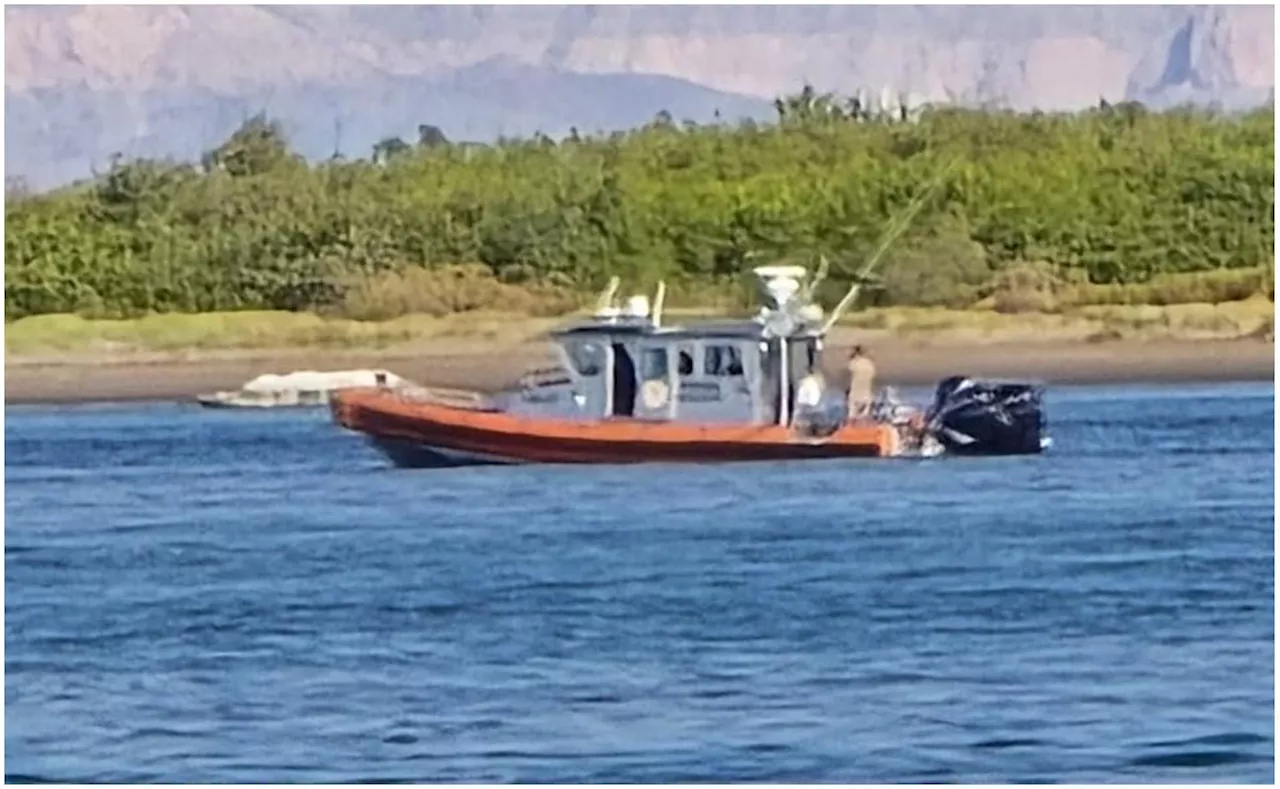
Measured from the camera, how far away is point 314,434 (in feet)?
21.1

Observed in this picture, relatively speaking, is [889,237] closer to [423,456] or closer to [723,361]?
[723,361]

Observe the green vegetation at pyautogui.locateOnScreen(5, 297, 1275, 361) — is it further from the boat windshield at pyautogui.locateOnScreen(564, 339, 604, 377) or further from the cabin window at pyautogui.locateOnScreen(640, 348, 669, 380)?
the cabin window at pyautogui.locateOnScreen(640, 348, 669, 380)

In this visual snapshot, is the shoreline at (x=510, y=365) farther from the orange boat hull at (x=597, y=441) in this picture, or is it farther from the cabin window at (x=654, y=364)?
the cabin window at (x=654, y=364)

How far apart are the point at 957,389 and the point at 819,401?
1.11 feet

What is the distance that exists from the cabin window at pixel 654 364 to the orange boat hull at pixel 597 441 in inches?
5.0

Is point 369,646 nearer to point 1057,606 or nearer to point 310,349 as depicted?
point 310,349

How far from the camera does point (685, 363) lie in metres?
6.68

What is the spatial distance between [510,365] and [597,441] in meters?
0.30

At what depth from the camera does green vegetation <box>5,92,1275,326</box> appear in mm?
6402

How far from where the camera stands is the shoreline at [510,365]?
6.41 meters

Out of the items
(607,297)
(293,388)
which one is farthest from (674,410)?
(293,388)

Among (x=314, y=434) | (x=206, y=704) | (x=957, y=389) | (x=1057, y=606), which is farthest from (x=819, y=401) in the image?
(x=206, y=704)

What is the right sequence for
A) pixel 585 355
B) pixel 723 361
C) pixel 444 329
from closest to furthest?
1. pixel 444 329
2. pixel 585 355
3. pixel 723 361

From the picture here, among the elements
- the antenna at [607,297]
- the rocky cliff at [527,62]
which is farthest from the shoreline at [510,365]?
the rocky cliff at [527,62]
